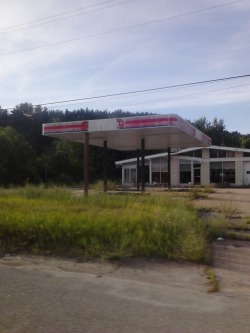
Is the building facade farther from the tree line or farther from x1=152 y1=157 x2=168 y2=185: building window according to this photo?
the tree line

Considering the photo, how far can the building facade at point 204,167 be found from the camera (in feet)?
153

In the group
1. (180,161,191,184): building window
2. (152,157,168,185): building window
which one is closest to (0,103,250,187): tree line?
(152,157,168,185): building window

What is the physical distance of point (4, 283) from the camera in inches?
276

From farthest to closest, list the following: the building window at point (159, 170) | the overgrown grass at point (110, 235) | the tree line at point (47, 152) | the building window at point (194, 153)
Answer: the tree line at point (47, 152) < the building window at point (159, 170) < the building window at point (194, 153) < the overgrown grass at point (110, 235)

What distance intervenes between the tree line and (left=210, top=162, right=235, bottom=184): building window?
55.7ft

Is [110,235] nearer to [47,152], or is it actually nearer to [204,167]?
[204,167]

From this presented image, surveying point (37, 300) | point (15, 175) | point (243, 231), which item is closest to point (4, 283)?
point (37, 300)

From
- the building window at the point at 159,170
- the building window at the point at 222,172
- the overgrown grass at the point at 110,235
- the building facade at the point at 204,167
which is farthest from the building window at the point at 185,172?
the overgrown grass at the point at 110,235

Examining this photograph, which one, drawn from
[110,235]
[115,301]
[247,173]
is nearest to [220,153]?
[247,173]

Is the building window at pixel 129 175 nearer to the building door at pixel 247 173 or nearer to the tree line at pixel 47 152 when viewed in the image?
the tree line at pixel 47 152

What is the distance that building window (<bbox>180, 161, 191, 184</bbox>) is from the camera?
5003 cm

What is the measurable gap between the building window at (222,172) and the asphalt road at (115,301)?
133 feet

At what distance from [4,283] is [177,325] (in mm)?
3196

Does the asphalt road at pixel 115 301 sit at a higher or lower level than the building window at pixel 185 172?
lower
